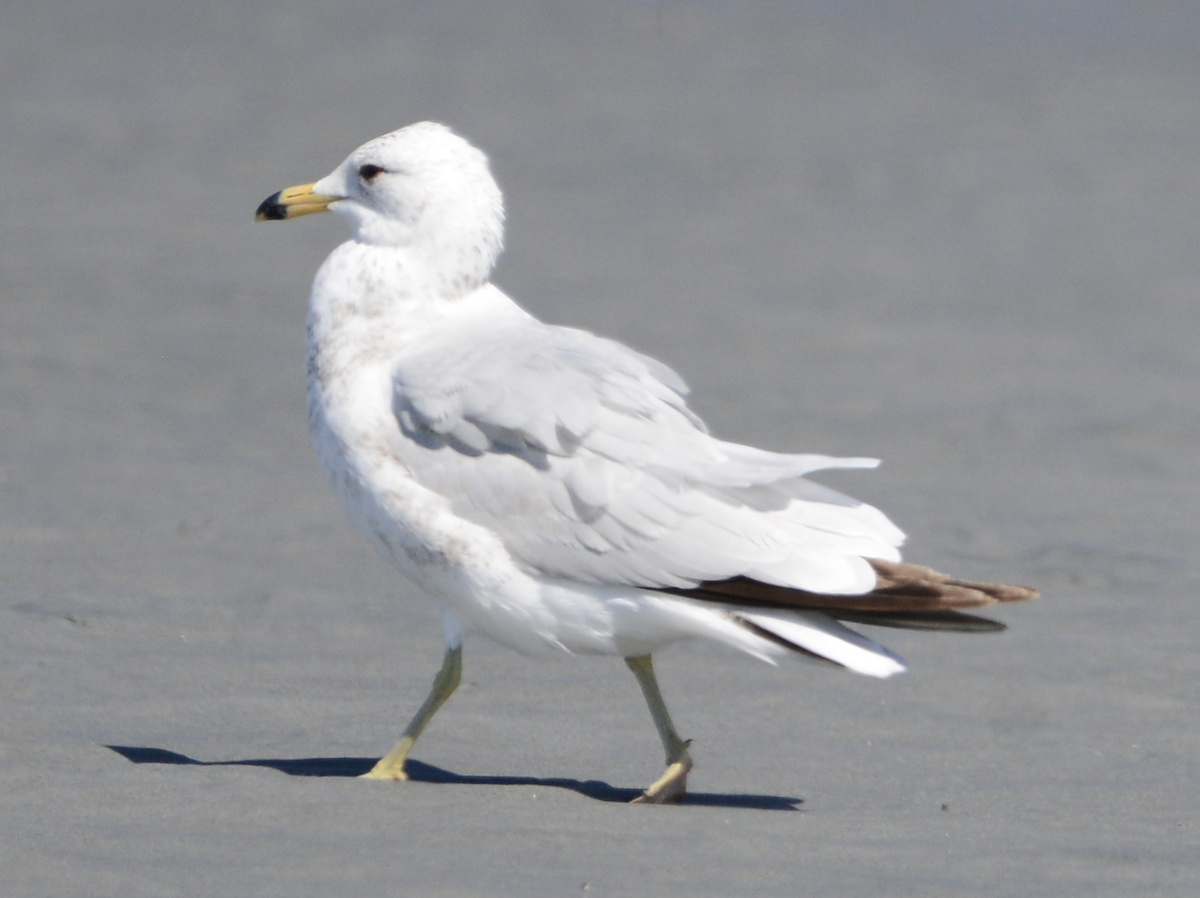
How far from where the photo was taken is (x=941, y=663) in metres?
6.68

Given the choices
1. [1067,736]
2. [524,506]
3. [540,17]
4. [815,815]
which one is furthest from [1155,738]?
[540,17]

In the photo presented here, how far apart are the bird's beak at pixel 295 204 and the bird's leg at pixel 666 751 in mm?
1636

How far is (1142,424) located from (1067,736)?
457cm

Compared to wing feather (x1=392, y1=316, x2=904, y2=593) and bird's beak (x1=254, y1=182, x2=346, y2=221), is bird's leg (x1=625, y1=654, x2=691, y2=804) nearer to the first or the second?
wing feather (x1=392, y1=316, x2=904, y2=593)

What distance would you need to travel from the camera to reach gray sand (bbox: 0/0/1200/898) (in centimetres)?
446

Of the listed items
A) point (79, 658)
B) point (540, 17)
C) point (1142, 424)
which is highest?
point (540, 17)

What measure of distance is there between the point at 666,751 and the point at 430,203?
1652mm

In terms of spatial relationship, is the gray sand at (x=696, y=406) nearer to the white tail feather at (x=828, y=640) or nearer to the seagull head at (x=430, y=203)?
the white tail feather at (x=828, y=640)

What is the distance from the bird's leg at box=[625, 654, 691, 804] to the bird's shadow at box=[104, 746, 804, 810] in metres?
0.05

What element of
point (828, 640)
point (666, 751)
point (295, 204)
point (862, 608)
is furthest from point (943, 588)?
point (295, 204)

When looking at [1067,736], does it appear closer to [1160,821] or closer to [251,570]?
[1160,821]

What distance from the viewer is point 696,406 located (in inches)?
397

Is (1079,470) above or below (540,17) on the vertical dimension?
below

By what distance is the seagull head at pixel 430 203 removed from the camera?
5332 mm
